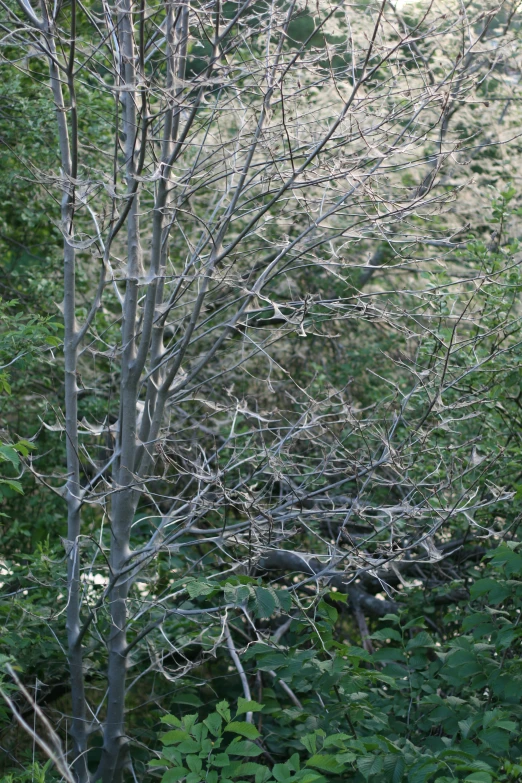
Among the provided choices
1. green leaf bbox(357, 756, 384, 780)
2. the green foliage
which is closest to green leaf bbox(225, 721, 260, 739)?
the green foliage

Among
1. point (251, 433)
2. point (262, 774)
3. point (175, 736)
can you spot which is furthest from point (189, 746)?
point (251, 433)

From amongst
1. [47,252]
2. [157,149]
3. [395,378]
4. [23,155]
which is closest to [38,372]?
[47,252]

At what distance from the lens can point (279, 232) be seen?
5.89m

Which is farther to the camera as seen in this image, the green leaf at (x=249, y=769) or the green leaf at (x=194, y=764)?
the green leaf at (x=249, y=769)

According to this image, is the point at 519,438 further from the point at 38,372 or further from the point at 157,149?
the point at 38,372

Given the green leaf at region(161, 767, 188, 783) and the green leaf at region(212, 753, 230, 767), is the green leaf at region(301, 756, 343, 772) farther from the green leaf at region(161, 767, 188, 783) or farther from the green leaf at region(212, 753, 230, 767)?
the green leaf at region(161, 767, 188, 783)

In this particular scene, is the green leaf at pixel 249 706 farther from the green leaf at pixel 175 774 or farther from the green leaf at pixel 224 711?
the green leaf at pixel 175 774

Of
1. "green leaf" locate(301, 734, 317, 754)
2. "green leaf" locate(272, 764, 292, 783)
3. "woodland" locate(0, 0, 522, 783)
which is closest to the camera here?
"green leaf" locate(272, 764, 292, 783)

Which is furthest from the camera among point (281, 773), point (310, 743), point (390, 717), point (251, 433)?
point (390, 717)

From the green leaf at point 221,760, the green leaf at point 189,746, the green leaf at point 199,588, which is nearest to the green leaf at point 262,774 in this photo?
the green leaf at point 221,760

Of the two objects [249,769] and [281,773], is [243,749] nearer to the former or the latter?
[249,769]

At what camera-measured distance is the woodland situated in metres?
2.83

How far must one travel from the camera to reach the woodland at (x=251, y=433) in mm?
2832

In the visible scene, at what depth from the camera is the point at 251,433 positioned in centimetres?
323
